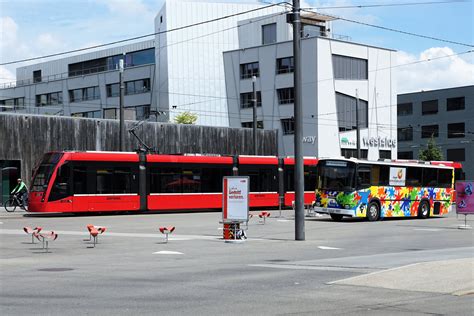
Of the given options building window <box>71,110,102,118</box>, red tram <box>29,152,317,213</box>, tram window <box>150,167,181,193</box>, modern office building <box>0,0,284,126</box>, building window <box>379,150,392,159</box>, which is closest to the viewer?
red tram <box>29,152,317,213</box>

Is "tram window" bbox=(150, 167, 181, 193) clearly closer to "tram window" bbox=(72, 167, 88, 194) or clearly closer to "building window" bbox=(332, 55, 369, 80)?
"tram window" bbox=(72, 167, 88, 194)

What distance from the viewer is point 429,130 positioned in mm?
91688

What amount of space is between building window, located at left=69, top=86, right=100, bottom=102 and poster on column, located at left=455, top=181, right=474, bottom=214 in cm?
6058

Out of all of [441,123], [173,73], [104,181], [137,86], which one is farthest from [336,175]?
[441,123]

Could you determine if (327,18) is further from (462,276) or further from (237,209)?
(462,276)

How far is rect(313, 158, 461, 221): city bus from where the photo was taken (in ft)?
99.5

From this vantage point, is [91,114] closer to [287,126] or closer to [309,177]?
[287,126]

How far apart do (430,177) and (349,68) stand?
33746 millimetres

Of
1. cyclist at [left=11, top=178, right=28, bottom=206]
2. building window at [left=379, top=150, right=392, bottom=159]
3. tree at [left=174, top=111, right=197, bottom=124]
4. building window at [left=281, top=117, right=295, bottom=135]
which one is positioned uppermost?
tree at [left=174, top=111, right=197, bottom=124]

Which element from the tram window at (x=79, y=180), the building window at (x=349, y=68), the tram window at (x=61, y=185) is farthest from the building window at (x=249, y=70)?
the tram window at (x=61, y=185)

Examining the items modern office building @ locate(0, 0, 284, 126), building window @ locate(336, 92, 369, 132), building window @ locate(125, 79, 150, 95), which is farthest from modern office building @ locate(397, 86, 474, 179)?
building window @ locate(125, 79, 150, 95)

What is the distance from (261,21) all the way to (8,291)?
2587 inches

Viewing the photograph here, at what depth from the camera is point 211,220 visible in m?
30.6

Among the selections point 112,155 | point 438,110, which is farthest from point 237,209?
point 438,110
